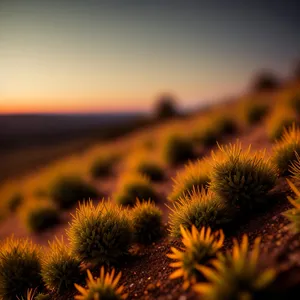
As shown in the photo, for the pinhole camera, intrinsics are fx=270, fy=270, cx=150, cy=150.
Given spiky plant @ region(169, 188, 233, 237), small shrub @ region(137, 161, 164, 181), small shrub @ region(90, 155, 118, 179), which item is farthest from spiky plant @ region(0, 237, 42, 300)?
small shrub @ region(90, 155, 118, 179)

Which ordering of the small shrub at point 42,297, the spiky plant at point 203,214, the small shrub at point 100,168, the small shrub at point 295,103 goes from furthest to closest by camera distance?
the small shrub at point 100,168 → the small shrub at point 295,103 → the small shrub at point 42,297 → the spiky plant at point 203,214

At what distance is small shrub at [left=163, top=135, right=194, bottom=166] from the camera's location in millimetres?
10586

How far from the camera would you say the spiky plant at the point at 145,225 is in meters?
4.98

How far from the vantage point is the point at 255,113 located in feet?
43.1

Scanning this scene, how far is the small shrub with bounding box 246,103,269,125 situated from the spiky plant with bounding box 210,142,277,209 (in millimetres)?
9160

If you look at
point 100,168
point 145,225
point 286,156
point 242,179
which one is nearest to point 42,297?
point 145,225

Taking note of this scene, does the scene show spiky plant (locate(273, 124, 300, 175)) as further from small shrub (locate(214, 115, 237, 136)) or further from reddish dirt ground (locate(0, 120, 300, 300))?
small shrub (locate(214, 115, 237, 136))

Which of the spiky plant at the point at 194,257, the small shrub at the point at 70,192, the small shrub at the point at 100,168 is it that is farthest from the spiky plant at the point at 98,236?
the small shrub at the point at 100,168

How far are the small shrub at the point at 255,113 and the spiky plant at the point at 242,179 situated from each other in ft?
30.1

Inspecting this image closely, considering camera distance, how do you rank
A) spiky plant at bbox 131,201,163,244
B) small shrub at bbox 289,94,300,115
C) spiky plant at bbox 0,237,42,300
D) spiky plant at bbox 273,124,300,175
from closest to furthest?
spiky plant at bbox 0,237,42,300, spiky plant at bbox 273,124,300,175, spiky plant at bbox 131,201,163,244, small shrub at bbox 289,94,300,115

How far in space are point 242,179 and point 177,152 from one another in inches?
256

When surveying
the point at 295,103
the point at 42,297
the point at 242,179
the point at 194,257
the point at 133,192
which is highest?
the point at 295,103

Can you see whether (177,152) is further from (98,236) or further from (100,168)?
(98,236)

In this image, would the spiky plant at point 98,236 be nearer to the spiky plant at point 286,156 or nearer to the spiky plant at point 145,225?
the spiky plant at point 145,225
